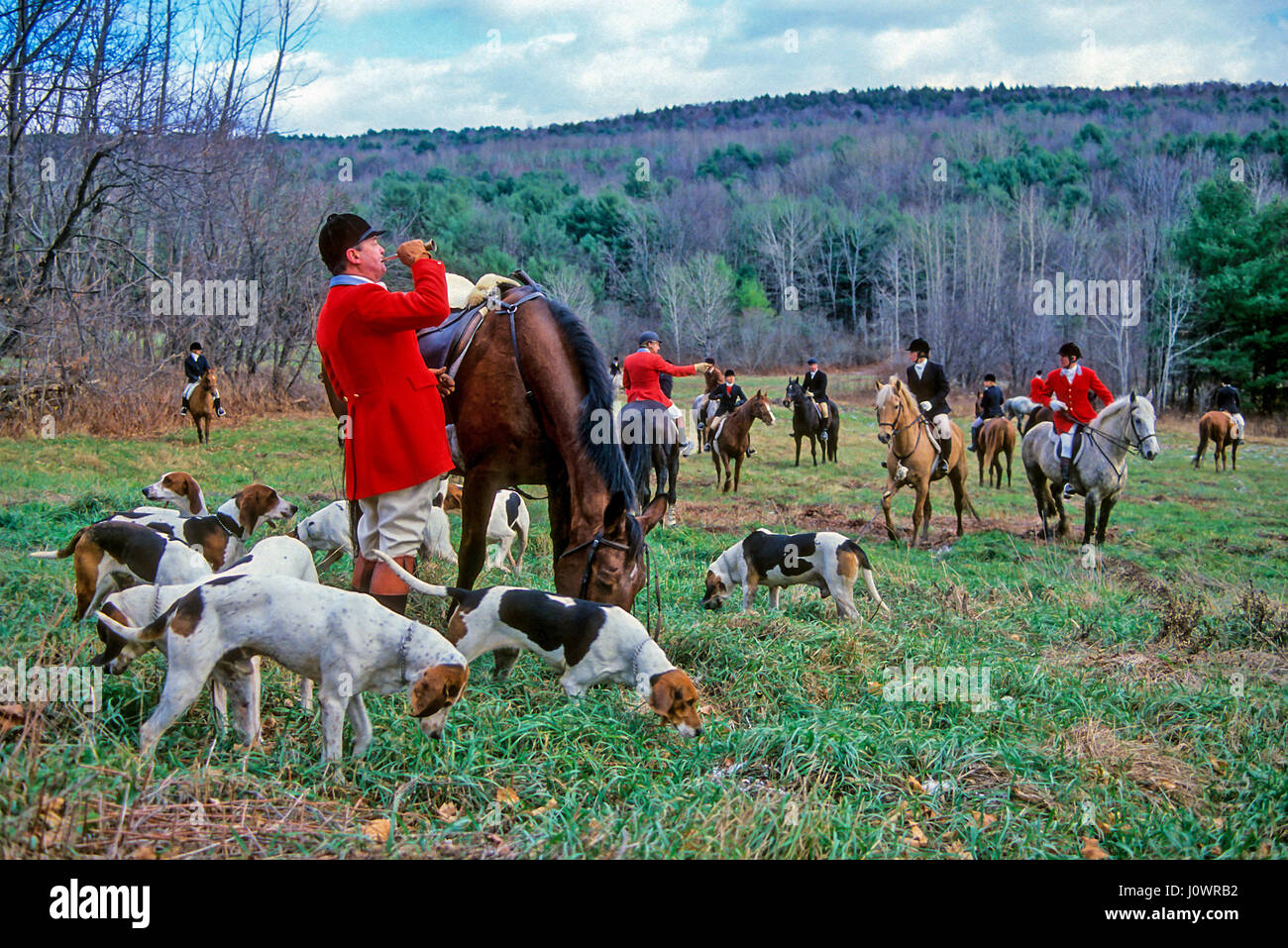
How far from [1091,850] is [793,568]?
11.3 ft

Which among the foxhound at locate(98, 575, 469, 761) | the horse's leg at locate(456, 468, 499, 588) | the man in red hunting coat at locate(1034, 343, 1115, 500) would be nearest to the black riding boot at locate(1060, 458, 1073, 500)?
the man in red hunting coat at locate(1034, 343, 1115, 500)

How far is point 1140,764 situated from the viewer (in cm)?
431

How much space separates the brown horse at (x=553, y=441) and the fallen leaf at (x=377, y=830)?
5.51ft

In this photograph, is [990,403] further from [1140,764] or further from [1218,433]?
[1140,764]

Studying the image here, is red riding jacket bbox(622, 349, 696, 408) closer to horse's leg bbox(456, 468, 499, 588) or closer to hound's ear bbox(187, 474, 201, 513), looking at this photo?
hound's ear bbox(187, 474, 201, 513)

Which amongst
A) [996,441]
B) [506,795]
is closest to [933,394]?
[996,441]

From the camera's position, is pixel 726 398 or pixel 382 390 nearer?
pixel 382 390

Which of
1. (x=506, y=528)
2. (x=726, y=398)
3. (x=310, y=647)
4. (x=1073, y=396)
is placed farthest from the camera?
(x=726, y=398)

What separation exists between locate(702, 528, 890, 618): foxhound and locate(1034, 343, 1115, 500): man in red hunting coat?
242 inches

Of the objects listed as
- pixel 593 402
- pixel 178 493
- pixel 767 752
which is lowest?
pixel 767 752

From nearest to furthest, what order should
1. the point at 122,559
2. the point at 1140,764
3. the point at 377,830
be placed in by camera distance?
the point at 377,830
the point at 1140,764
the point at 122,559

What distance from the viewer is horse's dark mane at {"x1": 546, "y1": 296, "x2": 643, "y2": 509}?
4.88 m

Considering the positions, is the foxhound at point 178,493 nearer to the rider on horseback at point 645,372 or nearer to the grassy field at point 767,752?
the grassy field at point 767,752
